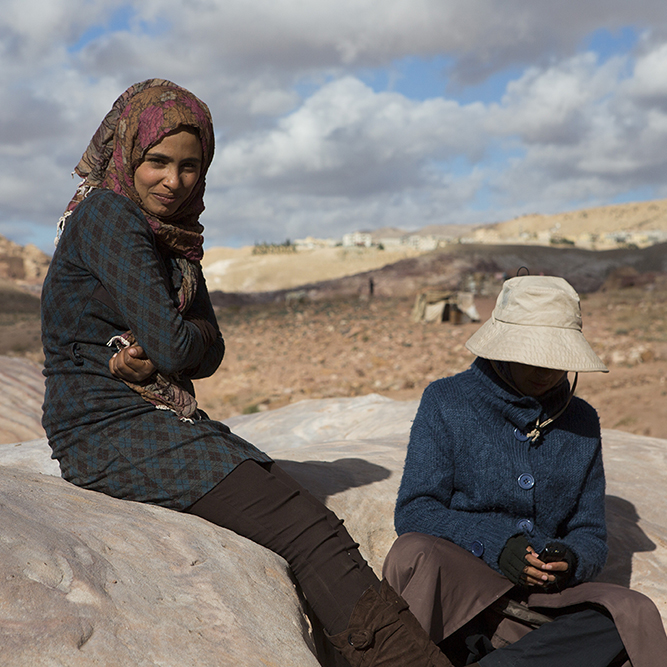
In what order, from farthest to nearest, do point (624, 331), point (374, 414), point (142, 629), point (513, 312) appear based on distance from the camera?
point (624, 331) < point (374, 414) < point (513, 312) < point (142, 629)

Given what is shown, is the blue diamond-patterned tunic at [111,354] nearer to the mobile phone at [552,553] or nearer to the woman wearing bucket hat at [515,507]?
the woman wearing bucket hat at [515,507]

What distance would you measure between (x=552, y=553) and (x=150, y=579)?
1202mm

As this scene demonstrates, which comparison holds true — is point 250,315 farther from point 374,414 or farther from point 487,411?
point 487,411

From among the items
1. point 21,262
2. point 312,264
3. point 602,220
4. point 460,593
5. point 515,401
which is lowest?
point 460,593

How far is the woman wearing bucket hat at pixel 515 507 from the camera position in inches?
81.8

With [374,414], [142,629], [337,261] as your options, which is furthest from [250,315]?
[337,261]

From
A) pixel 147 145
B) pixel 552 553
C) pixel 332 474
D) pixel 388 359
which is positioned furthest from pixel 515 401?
pixel 388 359

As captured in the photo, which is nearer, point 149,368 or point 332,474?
point 149,368

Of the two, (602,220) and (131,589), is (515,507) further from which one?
(602,220)

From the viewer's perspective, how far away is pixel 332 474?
3143mm

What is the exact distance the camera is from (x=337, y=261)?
39.2 m

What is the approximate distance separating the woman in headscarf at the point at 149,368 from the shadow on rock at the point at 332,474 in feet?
2.39

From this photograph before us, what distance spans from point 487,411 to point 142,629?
128cm

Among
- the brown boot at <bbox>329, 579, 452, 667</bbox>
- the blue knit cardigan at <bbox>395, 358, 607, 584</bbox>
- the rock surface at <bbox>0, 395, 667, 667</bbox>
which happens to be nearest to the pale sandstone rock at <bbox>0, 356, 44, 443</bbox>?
the rock surface at <bbox>0, 395, 667, 667</bbox>
